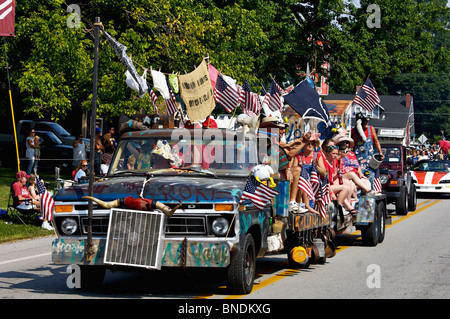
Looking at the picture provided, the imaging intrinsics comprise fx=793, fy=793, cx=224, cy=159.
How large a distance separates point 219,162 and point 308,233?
219cm

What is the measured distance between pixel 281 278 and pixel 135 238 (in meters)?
2.82

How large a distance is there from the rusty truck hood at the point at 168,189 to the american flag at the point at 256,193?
9 cm

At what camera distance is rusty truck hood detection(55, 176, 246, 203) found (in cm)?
884

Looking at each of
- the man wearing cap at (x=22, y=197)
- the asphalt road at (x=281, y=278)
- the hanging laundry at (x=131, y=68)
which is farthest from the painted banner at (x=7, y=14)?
the hanging laundry at (x=131, y=68)

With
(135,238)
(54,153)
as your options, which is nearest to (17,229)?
(135,238)

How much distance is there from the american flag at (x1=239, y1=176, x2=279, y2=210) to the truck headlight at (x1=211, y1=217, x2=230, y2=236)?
1.01 ft

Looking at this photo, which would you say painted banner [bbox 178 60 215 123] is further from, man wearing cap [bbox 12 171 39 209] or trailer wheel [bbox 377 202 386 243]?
man wearing cap [bbox 12 171 39 209]

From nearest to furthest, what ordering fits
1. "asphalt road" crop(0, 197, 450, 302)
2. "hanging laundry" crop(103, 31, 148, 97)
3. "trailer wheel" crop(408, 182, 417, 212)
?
"asphalt road" crop(0, 197, 450, 302) < "hanging laundry" crop(103, 31, 148, 97) < "trailer wheel" crop(408, 182, 417, 212)

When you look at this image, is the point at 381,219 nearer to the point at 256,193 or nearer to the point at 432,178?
the point at 256,193

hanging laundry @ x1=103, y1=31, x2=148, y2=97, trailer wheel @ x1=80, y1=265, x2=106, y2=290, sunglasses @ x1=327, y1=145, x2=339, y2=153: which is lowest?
trailer wheel @ x1=80, y1=265, x2=106, y2=290

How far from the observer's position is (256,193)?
9094 mm

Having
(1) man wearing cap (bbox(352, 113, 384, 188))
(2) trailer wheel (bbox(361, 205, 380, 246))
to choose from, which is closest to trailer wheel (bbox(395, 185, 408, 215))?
(1) man wearing cap (bbox(352, 113, 384, 188))

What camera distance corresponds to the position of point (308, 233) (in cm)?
1155
